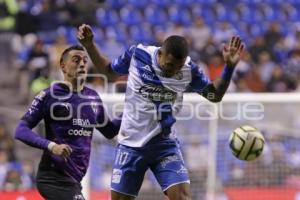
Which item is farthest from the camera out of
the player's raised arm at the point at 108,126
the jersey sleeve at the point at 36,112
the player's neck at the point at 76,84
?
the player's raised arm at the point at 108,126

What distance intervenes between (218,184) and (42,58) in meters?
5.34

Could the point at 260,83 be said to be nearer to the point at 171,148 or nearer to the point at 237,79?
the point at 237,79

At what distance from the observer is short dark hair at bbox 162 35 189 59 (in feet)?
19.3

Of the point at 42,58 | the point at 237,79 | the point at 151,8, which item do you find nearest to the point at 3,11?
the point at 42,58

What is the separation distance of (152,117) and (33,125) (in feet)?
3.08

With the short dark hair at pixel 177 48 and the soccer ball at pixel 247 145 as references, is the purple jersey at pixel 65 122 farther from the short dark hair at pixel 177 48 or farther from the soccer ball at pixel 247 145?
the soccer ball at pixel 247 145

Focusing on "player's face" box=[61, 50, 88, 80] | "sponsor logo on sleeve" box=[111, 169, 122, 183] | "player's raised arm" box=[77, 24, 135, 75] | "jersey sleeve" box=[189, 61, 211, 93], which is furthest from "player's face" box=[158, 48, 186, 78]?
"sponsor logo on sleeve" box=[111, 169, 122, 183]

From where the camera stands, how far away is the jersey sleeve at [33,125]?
604cm

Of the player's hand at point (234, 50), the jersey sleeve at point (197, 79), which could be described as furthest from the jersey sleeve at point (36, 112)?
the player's hand at point (234, 50)

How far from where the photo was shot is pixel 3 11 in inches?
594

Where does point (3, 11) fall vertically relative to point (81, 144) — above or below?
above

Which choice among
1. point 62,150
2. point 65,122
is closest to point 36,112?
point 65,122

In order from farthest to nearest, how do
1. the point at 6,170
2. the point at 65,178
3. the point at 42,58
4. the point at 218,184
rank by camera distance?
1. the point at 42,58
2. the point at 6,170
3. the point at 218,184
4. the point at 65,178

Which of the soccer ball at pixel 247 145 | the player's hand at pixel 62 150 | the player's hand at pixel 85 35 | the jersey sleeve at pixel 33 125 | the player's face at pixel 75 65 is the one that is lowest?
the soccer ball at pixel 247 145
